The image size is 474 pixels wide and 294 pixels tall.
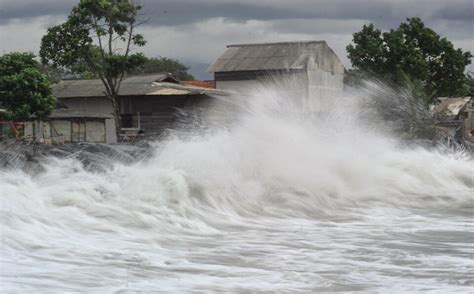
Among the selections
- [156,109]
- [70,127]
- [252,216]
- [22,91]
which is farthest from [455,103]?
[252,216]

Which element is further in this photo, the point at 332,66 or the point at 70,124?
the point at 332,66

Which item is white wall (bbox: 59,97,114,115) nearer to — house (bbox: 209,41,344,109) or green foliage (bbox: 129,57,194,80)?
house (bbox: 209,41,344,109)

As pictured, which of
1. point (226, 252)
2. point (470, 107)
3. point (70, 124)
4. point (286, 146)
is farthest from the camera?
point (470, 107)

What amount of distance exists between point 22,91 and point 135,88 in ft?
25.6

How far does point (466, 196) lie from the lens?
15477mm

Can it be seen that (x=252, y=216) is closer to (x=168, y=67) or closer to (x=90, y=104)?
(x=90, y=104)

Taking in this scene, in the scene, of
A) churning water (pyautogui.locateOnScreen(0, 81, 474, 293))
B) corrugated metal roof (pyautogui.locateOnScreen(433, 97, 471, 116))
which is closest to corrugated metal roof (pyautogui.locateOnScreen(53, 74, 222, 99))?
churning water (pyautogui.locateOnScreen(0, 81, 474, 293))

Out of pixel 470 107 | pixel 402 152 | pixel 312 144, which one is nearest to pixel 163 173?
pixel 312 144

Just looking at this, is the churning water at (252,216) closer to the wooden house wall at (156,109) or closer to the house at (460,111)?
the wooden house wall at (156,109)

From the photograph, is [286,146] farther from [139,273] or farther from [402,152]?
[139,273]

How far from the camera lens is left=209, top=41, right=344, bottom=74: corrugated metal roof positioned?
138 ft

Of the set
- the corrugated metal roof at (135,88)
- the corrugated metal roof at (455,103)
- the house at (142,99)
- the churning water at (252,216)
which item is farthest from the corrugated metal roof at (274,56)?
the churning water at (252,216)

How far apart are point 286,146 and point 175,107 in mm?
21083

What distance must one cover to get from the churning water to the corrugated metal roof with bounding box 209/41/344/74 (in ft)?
77.2
